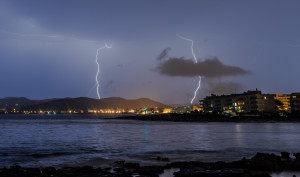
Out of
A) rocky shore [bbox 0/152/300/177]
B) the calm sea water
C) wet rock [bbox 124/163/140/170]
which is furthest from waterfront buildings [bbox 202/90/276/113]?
wet rock [bbox 124/163/140/170]

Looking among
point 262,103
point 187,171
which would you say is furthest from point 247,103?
point 187,171

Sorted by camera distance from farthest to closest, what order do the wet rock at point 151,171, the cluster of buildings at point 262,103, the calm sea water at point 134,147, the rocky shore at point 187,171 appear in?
the cluster of buildings at point 262,103
the calm sea water at point 134,147
the wet rock at point 151,171
the rocky shore at point 187,171

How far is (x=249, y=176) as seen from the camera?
1373cm

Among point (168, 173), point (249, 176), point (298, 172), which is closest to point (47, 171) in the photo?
point (168, 173)

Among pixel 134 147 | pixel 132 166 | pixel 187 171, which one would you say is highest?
pixel 187 171

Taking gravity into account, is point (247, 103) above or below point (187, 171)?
above

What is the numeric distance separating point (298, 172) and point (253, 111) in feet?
427

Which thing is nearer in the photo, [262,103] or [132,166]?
[132,166]

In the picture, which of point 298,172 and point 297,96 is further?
point 297,96

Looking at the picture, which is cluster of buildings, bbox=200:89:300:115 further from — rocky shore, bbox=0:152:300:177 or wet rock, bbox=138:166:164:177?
wet rock, bbox=138:166:164:177

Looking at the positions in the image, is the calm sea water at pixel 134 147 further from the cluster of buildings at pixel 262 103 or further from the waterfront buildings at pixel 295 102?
the waterfront buildings at pixel 295 102

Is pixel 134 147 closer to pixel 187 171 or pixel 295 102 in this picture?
pixel 187 171

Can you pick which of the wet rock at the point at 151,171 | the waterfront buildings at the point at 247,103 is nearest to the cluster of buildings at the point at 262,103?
the waterfront buildings at the point at 247,103

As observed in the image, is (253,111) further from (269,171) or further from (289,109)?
(269,171)
